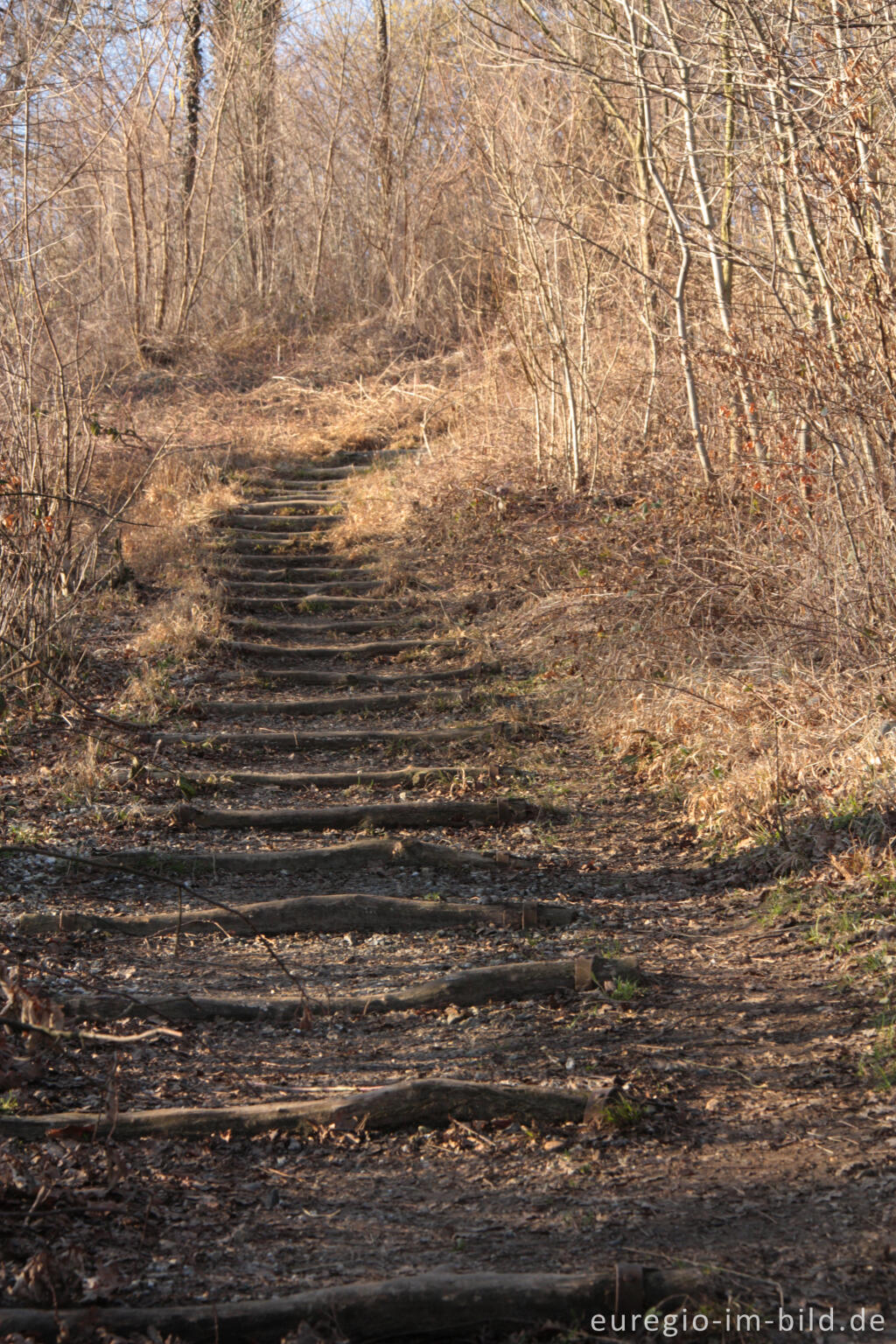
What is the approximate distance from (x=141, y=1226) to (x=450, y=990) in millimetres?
1445

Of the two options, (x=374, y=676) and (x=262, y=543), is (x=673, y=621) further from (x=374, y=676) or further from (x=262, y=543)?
(x=262, y=543)

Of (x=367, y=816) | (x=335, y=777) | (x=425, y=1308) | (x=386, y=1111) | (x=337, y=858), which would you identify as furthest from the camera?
(x=335, y=777)

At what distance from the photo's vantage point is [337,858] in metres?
5.09

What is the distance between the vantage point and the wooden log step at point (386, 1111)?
2955 millimetres

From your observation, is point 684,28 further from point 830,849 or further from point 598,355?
point 830,849

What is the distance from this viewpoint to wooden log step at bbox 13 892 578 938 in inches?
175

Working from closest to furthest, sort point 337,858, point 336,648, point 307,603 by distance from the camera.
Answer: point 337,858
point 336,648
point 307,603

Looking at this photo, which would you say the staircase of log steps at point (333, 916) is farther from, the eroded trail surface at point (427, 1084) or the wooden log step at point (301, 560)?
the wooden log step at point (301, 560)

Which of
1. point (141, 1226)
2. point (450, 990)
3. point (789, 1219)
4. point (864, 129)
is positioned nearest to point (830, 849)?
point (450, 990)

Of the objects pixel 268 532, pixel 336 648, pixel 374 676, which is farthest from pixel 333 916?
pixel 268 532

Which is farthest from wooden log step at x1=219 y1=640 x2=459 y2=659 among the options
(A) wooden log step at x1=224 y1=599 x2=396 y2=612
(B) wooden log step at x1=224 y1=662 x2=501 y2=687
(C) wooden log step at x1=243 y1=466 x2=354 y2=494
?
(C) wooden log step at x1=243 y1=466 x2=354 y2=494

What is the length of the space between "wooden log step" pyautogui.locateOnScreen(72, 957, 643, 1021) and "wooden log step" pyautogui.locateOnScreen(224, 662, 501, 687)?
3929mm

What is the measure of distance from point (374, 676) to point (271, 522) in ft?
13.1

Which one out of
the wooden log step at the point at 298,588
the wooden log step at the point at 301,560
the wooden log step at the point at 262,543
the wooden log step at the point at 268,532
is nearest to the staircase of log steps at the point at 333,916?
the wooden log step at the point at 298,588
